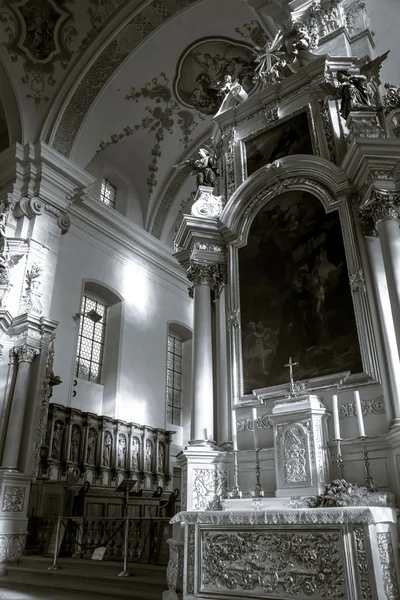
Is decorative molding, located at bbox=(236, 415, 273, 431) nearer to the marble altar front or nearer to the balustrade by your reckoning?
the marble altar front

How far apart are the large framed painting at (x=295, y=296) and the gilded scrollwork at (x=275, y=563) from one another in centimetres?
225

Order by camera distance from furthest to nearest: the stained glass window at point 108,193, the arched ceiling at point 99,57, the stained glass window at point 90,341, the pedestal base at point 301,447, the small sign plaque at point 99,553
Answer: the stained glass window at point 108,193
the stained glass window at point 90,341
the arched ceiling at point 99,57
the small sign plaque at point 99,553
the pedestal base at point 301,447

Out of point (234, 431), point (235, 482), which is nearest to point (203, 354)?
point (234, 431)

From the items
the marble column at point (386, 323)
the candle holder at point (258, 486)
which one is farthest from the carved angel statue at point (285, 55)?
the candle holder at point (258, 486)

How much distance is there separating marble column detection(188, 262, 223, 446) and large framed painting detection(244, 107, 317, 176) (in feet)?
6.36

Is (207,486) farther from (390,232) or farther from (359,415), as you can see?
(390,232)

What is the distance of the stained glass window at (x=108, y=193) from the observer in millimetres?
15797

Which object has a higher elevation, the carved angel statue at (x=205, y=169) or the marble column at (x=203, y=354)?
the carved angel statue at (x=205, y=169)

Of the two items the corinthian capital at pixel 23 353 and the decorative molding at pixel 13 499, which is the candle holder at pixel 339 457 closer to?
the decorative molding at pixel 13 499

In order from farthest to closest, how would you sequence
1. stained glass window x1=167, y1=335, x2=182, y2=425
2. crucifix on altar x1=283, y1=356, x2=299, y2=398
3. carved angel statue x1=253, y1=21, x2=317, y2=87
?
stained glass window x1=167, y1=335, x2=182, y2=425, carved angel statue x1=253, y1=21, x2=317, y2=87, crucifix on altar x1=283, y1=356, x2=299, y2=398

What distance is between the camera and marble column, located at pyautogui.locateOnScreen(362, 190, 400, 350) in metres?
5.47

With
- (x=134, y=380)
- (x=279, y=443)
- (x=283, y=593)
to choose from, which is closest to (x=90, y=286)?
(x=134, y=380)

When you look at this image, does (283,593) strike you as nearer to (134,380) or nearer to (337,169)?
(337,169)

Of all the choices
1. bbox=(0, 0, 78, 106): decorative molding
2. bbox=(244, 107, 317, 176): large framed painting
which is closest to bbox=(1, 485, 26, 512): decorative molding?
bbox=(244, 107, 317, 176): large framed painting
